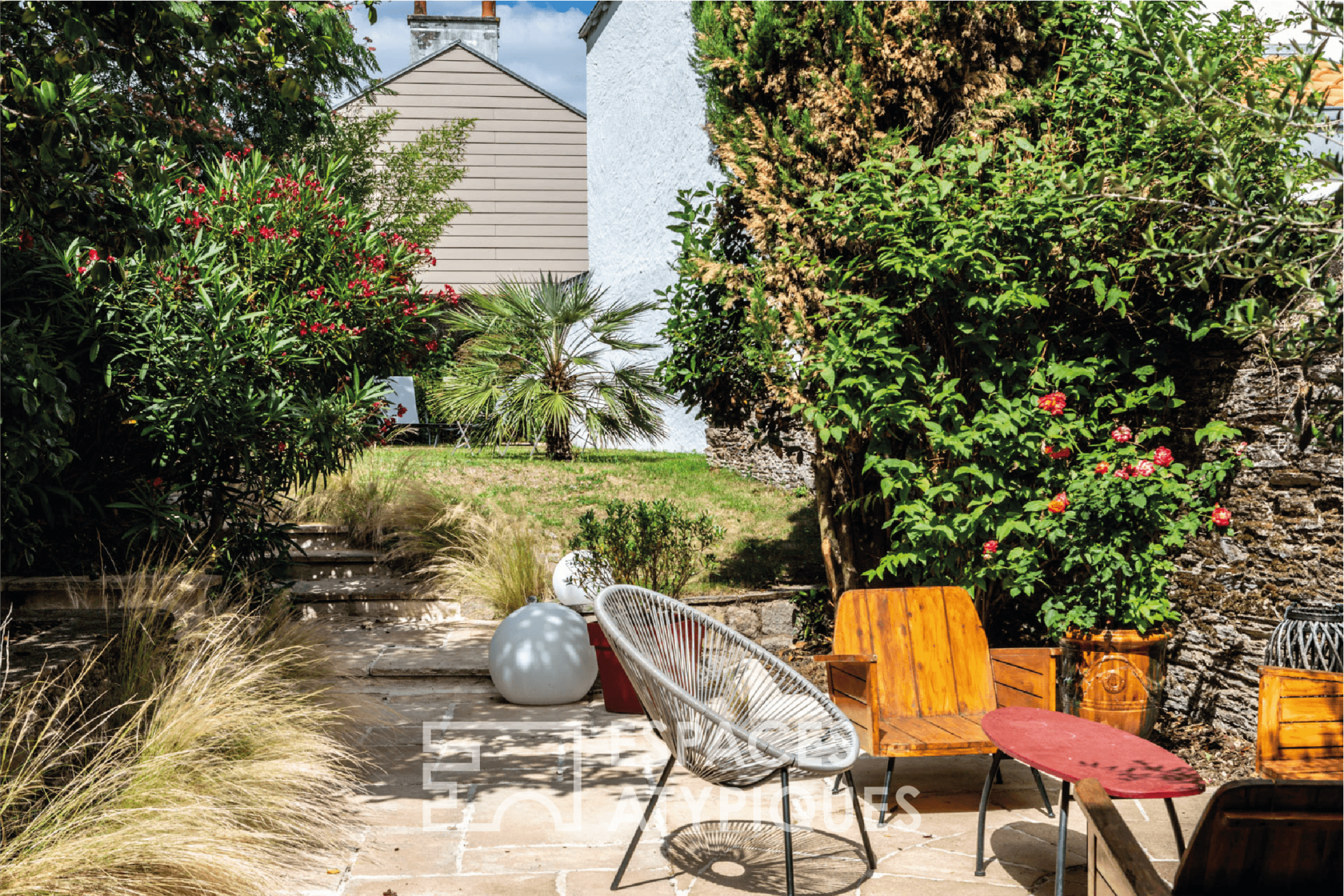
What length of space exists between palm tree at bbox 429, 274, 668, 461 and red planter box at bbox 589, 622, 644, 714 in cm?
501

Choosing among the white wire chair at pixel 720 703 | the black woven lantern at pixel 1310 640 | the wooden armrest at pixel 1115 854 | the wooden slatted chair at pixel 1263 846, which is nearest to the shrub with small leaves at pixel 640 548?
the white wire chair at pixel 720 703

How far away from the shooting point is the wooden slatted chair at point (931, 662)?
4020 mm

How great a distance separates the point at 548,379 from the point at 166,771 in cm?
777

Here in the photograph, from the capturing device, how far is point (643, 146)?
13.8 metres

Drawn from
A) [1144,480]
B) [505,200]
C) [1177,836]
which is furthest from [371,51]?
[1177,836]

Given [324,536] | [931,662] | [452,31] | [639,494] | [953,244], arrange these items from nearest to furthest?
[931,662], [953,244], [324,536], [639,494], [452,31]

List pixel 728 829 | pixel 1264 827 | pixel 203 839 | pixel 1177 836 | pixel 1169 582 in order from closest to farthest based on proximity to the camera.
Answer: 1. pixel 1264 827
2. pixel 203 839
3. pixel 1177 836
4. pixel 728 829
5. pixel 1169 582

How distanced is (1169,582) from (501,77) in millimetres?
15312

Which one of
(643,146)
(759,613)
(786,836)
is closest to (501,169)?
(643,146)

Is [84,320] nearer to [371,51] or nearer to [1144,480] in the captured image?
[1144,480]

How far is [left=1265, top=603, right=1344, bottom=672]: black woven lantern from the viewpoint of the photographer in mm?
3936

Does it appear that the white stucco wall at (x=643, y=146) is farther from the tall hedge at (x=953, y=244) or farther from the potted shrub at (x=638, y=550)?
the tall hedge at (x=953, y=244)

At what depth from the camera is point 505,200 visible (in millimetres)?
17312

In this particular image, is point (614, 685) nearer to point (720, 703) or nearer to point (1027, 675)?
point (720, 703)
